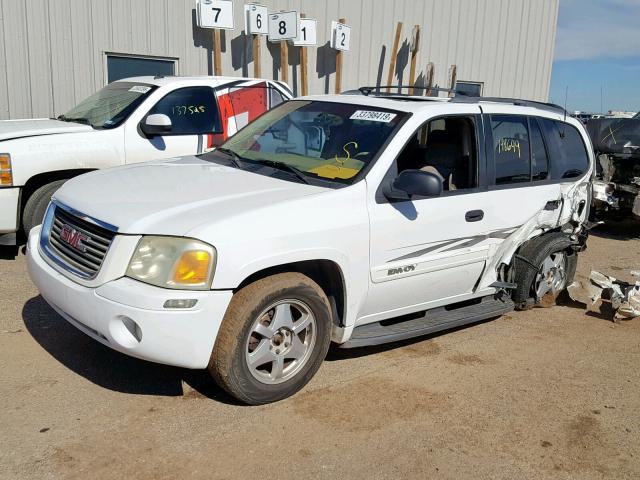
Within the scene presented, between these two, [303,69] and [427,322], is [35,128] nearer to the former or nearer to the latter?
[427,322]

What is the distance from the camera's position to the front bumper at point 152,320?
331 cm

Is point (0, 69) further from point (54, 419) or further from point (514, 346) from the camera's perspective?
point (514, 346)

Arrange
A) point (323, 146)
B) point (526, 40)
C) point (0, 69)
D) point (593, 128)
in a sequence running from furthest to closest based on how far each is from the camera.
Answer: point (526, 40) → point (593, 128) → point (0, 69) → point (323, 146)

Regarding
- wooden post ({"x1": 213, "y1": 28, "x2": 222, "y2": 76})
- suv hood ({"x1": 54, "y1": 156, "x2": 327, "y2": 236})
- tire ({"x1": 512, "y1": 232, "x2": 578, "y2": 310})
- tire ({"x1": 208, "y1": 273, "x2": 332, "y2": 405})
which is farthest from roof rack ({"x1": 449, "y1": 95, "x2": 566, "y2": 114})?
wooden post ({"x1": 213, "y1": 28, "x2": 222, "y2": 76})

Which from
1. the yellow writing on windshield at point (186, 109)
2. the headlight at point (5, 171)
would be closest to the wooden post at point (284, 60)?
the yellow writing on windshield at point (186, 109)

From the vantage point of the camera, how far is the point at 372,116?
456cm

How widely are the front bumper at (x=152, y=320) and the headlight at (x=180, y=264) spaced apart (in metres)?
0.04

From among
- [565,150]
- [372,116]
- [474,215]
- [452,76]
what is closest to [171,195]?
[372,116]

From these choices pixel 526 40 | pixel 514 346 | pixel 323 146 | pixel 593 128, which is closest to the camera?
pixel 323 146

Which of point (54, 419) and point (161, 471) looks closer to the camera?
point (161, 471)

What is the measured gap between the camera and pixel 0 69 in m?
9.28

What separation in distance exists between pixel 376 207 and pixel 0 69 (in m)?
7.45

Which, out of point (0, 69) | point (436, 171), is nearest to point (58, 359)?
point (436, 171)

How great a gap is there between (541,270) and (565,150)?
1.07 m
